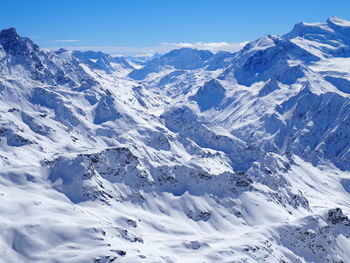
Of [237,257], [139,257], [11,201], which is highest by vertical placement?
[11,201]

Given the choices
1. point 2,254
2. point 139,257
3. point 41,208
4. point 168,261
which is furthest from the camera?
point 41,208

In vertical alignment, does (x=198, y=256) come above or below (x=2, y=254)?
below

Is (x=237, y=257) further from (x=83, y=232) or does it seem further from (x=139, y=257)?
(x=83, y=232)

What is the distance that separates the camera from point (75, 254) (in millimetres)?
167125

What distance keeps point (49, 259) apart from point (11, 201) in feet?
143

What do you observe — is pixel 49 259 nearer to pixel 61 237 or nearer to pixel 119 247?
pixel 61 237

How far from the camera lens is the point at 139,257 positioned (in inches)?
6757

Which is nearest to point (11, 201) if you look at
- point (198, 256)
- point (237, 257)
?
point (198, 256)

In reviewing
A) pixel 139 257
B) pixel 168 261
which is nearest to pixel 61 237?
pixel 139 257

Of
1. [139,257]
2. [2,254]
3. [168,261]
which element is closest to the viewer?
[2,254]

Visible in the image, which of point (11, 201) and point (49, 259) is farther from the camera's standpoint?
point (11, 201)

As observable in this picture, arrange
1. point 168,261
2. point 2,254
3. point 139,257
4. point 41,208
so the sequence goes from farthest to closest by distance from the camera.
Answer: point 41,208 < point 168,261 < point 139,257 < point 2,254

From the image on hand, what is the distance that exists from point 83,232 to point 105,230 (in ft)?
35.2

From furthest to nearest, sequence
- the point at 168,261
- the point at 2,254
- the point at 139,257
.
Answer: the point at 168,261 < the point at 139,257 < the point at 2,254
